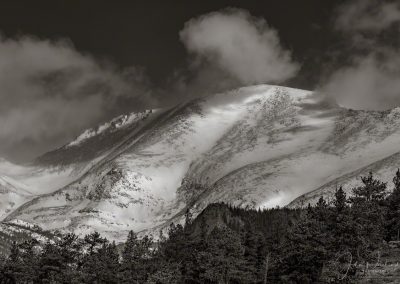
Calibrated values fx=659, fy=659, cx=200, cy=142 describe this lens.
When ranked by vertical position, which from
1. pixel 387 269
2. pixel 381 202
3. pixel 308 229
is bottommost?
pixel 387 269

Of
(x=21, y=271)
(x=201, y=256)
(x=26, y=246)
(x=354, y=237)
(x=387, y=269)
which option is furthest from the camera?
(x=26, y=246)

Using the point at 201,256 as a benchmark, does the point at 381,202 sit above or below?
above

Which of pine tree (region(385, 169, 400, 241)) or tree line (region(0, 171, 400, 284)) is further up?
pine tree (region(385, 169, 400, 241))

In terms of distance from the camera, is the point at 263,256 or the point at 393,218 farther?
the point at 263,256

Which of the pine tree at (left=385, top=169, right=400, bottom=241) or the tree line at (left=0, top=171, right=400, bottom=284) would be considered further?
the pine tree at (left=385, top=169, right=400, bottom=241)

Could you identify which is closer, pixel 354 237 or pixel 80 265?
pixel 354 237

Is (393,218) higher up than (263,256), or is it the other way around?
(393,218)

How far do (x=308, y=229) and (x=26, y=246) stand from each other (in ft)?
280

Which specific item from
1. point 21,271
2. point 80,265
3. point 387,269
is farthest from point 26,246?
point 387,269

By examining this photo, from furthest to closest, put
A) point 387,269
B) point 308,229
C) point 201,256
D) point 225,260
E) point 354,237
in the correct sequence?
point 201,256 → point 225,260 → point 308,229 → point 387,269 → point 354,237

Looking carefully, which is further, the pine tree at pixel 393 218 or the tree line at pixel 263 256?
the pine tree at pixel 393 218

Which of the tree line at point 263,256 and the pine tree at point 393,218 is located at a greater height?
the pine tree at point 393,218

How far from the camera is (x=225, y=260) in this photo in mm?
113500

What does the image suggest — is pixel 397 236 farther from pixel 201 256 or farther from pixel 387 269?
pixel 387 269
